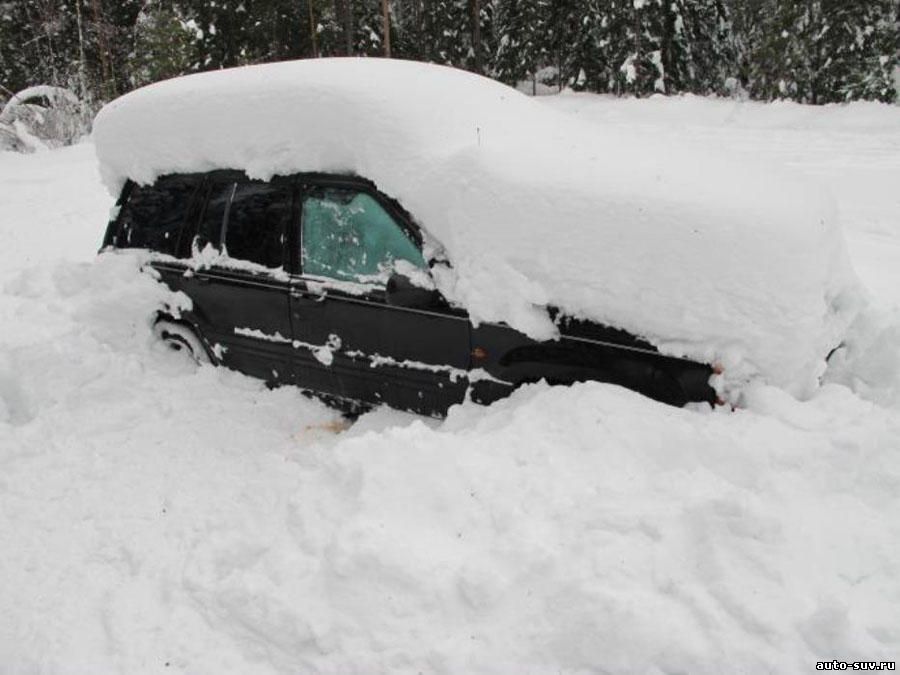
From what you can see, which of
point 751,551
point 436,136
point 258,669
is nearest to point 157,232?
point 436,136

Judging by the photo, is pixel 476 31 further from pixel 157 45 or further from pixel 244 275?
pixel 244 275

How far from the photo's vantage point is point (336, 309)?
3646mm

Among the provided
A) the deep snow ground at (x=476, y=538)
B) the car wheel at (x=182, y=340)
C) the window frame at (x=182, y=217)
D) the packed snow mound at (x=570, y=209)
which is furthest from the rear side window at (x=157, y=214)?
the deep snow ground at (x=476, y=538)

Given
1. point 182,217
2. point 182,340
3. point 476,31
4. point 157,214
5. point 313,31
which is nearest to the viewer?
point 182,217

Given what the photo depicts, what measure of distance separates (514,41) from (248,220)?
1381 inches

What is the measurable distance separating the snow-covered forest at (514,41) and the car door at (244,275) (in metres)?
17.9

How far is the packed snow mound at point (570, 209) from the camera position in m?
2.91

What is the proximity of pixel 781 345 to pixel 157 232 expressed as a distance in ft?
12.8

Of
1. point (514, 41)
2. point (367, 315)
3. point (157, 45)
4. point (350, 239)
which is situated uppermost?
point (514, 41)

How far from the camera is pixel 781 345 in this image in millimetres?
2875

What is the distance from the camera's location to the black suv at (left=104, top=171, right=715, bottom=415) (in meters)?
3.17

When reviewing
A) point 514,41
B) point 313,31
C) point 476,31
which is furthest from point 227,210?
point 514,41

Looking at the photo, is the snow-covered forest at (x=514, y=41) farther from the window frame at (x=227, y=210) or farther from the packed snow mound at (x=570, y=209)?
the packed snow mound at (x=570, y=209)

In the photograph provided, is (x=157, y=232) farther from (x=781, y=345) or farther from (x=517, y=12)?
(x=517, y=12)
